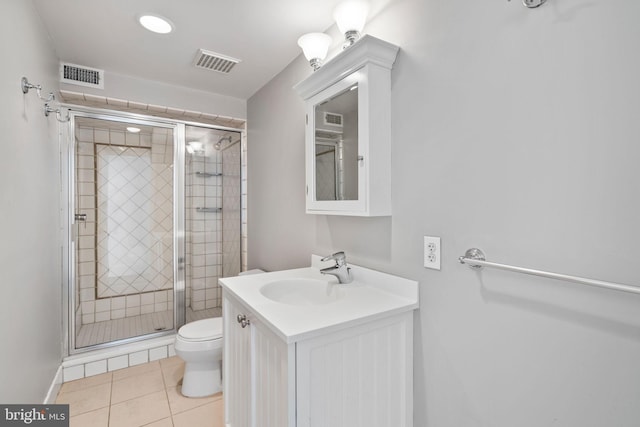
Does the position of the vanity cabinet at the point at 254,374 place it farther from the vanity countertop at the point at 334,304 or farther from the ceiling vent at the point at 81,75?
the ceiling vent at the point at 81,75

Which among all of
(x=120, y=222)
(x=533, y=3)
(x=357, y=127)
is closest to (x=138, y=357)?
(x=120, y=222)

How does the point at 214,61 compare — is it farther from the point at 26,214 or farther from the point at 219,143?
the point at 26,214

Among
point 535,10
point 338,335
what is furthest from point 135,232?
point 535,10

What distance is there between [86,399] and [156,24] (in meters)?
2.37

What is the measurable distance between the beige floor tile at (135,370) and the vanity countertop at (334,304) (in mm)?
1476

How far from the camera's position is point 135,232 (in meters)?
2.72

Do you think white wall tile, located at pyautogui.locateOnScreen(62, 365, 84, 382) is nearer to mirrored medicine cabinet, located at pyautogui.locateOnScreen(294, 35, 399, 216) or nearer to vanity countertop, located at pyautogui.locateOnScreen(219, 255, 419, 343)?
vanity countertop, located at pyautogui.locateOnScreen(219, 255, 419, 343)

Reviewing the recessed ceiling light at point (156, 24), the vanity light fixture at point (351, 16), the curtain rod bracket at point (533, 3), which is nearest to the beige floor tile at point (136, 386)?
the recessed ceiling light at point (156, 24)

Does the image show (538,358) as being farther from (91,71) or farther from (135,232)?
(91,71)

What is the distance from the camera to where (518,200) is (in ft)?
3.01

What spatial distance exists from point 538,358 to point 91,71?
3.13 meters

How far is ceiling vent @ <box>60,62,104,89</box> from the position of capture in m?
2.25

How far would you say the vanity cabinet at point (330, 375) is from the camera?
0.96m

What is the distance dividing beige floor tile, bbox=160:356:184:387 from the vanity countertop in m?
1.23
